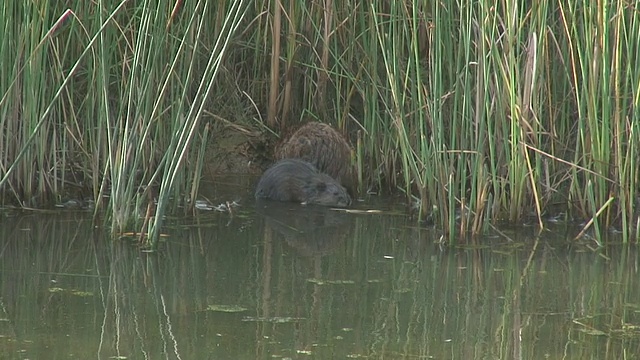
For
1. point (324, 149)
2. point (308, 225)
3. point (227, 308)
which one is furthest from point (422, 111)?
point (227, 308)

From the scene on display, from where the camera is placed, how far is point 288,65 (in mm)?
6438

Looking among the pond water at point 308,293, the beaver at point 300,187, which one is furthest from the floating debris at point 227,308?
the beaver at point 300,187

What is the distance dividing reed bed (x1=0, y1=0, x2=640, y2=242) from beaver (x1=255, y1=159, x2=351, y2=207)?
26 cm

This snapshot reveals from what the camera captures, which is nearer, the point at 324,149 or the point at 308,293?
the point at 308,293

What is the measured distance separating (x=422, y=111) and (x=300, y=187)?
0.89 metres

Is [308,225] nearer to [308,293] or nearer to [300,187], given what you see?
[300,187]

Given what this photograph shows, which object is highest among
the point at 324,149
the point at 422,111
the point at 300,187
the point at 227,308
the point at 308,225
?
the point at 422,111

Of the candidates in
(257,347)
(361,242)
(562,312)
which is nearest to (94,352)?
(257,347)

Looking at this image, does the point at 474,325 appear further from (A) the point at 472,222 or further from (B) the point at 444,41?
(B) the point at 444,41

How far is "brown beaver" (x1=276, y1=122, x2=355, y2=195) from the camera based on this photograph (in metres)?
6.18

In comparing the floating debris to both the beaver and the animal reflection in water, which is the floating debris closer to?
the animal reflection in water

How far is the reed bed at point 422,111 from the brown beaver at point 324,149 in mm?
216

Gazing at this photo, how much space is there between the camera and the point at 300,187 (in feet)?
19.3

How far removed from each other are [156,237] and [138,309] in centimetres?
80
